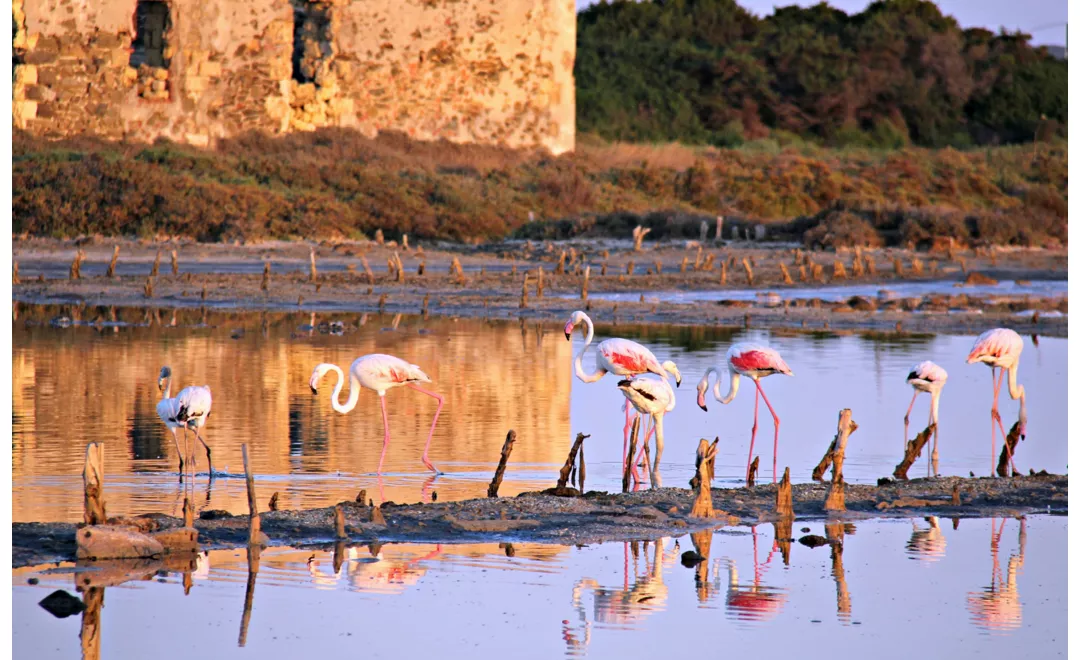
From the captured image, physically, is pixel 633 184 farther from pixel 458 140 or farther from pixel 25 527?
pixel 25 527

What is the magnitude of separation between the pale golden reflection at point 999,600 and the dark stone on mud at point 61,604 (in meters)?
3.98

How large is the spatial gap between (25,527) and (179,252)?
20681 mm

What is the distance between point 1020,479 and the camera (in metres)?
10.5

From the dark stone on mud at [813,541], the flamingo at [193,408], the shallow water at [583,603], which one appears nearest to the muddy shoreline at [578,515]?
the shallow water at [583,603]

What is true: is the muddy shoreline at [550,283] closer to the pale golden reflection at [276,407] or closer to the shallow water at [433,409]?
the shallow water at [433,409]

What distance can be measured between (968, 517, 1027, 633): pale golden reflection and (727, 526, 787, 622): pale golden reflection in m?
0.90

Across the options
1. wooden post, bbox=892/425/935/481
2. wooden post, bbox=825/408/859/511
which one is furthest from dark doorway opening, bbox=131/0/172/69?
wooden post, bbox=825/408/859/511

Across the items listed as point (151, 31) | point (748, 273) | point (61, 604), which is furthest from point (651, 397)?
point (151, 31)

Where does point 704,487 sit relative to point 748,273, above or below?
below

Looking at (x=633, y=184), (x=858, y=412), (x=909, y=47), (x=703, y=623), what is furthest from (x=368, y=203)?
(x=909, y=47)

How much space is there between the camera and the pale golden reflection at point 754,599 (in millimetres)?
7758

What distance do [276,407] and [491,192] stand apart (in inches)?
928

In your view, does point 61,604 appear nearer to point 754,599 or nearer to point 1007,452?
point 754,599

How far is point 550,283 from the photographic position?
25531mm
